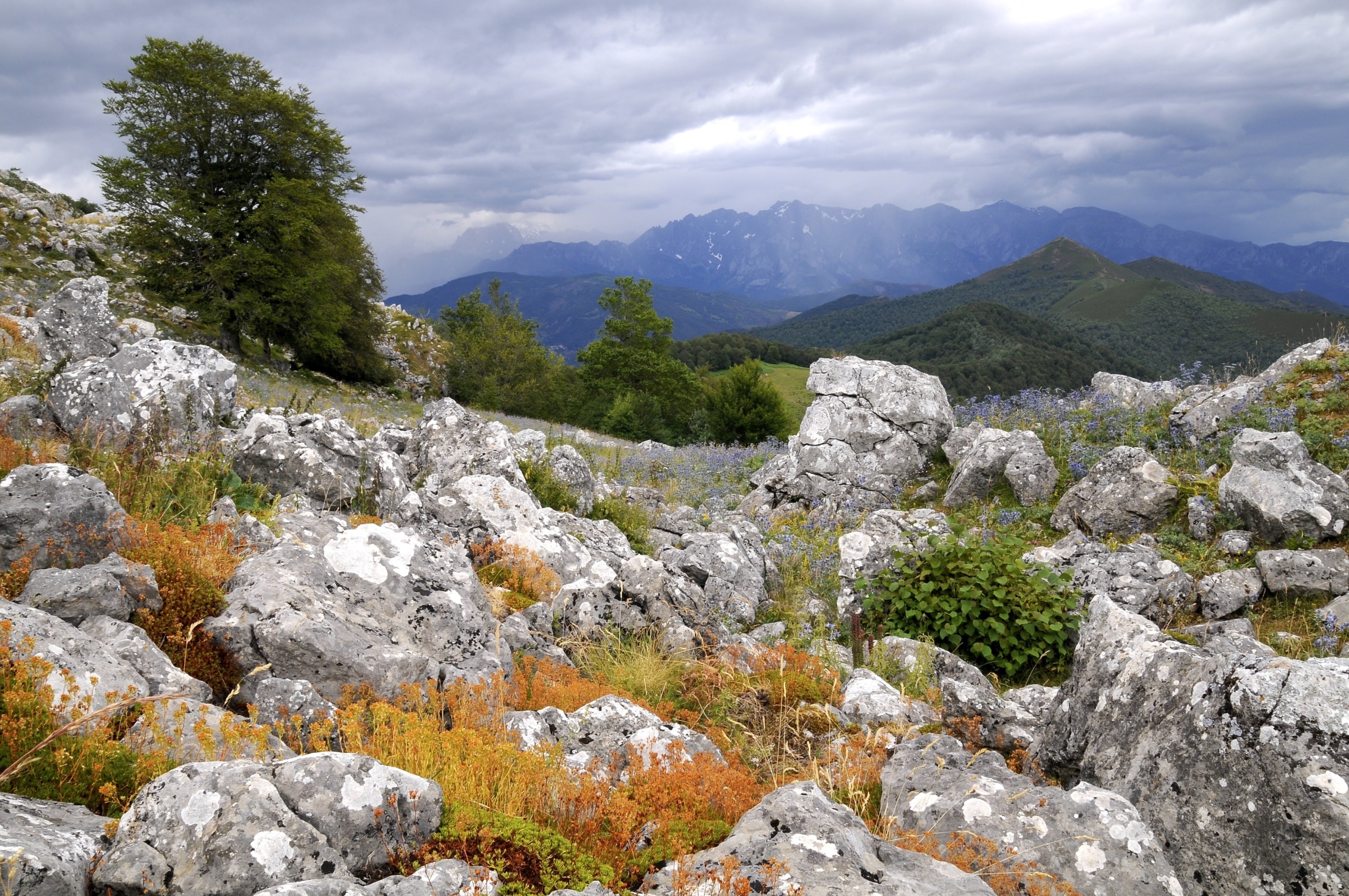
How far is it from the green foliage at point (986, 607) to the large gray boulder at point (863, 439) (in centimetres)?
699

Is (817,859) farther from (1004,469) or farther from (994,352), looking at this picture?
(994,352)

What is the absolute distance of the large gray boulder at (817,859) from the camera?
2.97 m

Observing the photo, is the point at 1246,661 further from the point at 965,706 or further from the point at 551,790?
the point at 551,790

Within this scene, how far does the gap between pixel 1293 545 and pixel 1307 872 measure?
866 cm

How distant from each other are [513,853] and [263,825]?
1.04m

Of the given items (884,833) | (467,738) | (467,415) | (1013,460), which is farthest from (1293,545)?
(467,415)

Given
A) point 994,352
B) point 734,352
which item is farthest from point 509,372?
point 994,352

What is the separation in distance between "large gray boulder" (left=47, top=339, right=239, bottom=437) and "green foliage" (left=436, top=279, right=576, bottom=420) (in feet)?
149

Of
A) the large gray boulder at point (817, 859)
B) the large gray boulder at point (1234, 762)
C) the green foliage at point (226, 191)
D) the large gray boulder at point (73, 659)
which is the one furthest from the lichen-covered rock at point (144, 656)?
the green foliage at point (226, 191)

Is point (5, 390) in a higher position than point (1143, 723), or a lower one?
higher

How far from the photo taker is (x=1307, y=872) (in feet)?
10.7

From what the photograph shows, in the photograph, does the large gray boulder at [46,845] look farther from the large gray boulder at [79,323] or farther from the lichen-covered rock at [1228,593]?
the large gray boulder at [79,323]

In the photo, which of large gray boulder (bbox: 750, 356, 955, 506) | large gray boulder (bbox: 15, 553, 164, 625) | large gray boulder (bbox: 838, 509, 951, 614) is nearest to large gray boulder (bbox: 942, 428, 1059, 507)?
large gray boulder (bbox: 750, 356, 955, 506)

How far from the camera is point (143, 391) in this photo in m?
8.81
